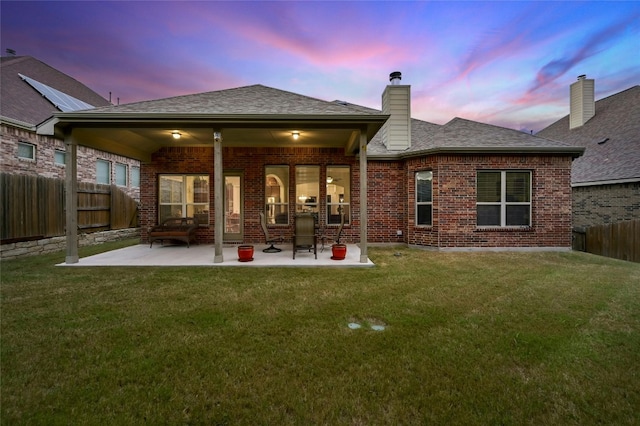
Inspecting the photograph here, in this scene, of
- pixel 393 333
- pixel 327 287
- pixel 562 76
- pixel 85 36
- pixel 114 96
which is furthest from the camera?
pixel 114 96

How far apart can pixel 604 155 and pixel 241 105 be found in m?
14.9

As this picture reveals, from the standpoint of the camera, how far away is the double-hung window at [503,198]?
864cm

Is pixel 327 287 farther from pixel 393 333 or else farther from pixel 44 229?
pixel 44 229

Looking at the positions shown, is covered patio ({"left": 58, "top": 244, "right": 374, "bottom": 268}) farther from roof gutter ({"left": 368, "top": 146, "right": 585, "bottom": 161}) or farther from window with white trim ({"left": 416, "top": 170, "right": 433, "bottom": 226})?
roof gutter ({"left": 368, "top": 146, "right": 585, "bottom": 161})

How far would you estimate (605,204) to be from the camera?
1050 centimetres

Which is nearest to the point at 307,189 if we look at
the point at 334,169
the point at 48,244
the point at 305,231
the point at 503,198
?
the point at 334,169

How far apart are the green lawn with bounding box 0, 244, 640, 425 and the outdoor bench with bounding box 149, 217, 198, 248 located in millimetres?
3534

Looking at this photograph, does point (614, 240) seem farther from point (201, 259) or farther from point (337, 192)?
point (201, 259)

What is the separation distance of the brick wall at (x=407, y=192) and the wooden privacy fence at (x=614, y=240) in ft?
3.69

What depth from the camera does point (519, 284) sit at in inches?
196

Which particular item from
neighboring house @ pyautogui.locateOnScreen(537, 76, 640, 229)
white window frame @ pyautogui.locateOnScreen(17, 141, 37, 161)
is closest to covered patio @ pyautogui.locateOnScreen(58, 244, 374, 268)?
white window frame @ pyautogui.locateOnScreen(17, 141, 37, 161)

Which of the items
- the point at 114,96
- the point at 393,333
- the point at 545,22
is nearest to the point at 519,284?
the point at 393,333

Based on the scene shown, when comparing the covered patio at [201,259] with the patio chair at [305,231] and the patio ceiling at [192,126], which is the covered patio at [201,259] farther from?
the patio ceiling at [192,126]

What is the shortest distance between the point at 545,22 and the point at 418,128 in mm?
4952
